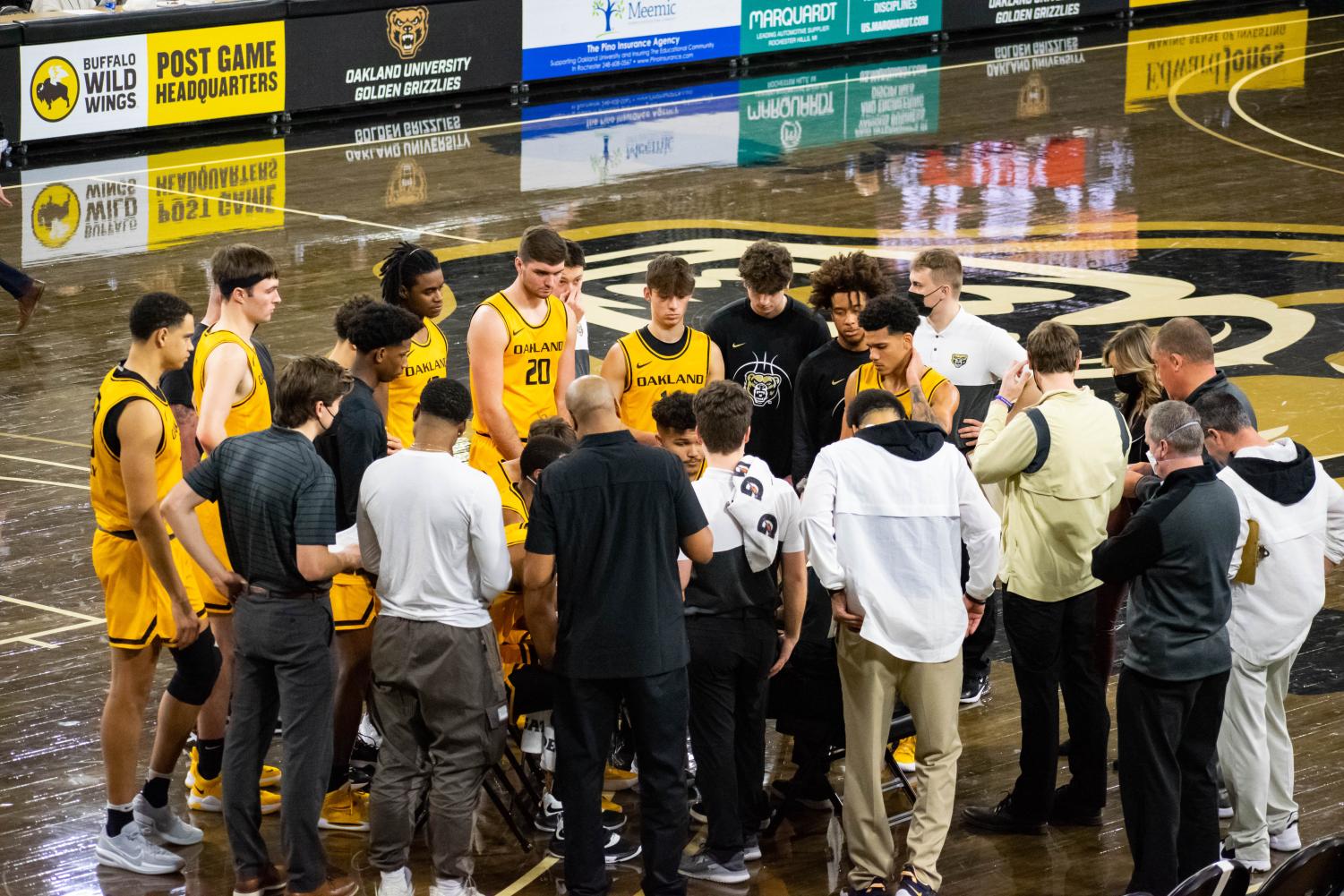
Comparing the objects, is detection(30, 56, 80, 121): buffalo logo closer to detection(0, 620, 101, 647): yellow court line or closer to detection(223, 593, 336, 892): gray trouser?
detection(0, 620, 101, 647): yellow court line

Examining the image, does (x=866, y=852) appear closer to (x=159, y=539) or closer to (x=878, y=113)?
(x=159, y=539)

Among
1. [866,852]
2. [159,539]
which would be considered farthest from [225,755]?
[866,852]

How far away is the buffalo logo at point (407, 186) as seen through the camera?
706 inches

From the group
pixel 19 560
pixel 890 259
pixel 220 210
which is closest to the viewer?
pixel 19 560

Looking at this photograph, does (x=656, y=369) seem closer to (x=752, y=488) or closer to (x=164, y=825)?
(x=752, y=488)

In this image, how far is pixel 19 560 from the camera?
980 cm

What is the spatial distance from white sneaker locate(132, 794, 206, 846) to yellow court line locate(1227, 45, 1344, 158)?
55.2ft

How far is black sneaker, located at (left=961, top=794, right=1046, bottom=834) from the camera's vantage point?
272 inches

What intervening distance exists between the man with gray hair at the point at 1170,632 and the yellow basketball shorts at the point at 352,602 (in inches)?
107

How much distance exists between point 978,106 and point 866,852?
57.8ft

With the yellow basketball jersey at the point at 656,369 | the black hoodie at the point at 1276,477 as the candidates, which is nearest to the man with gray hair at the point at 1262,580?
the black hoodie at the point at 1276,477

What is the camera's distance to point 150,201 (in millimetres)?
17688

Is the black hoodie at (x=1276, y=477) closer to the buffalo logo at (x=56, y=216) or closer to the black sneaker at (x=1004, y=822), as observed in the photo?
the black sneaker at (x=1004, y=822)

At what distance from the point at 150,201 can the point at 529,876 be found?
41.9ft
